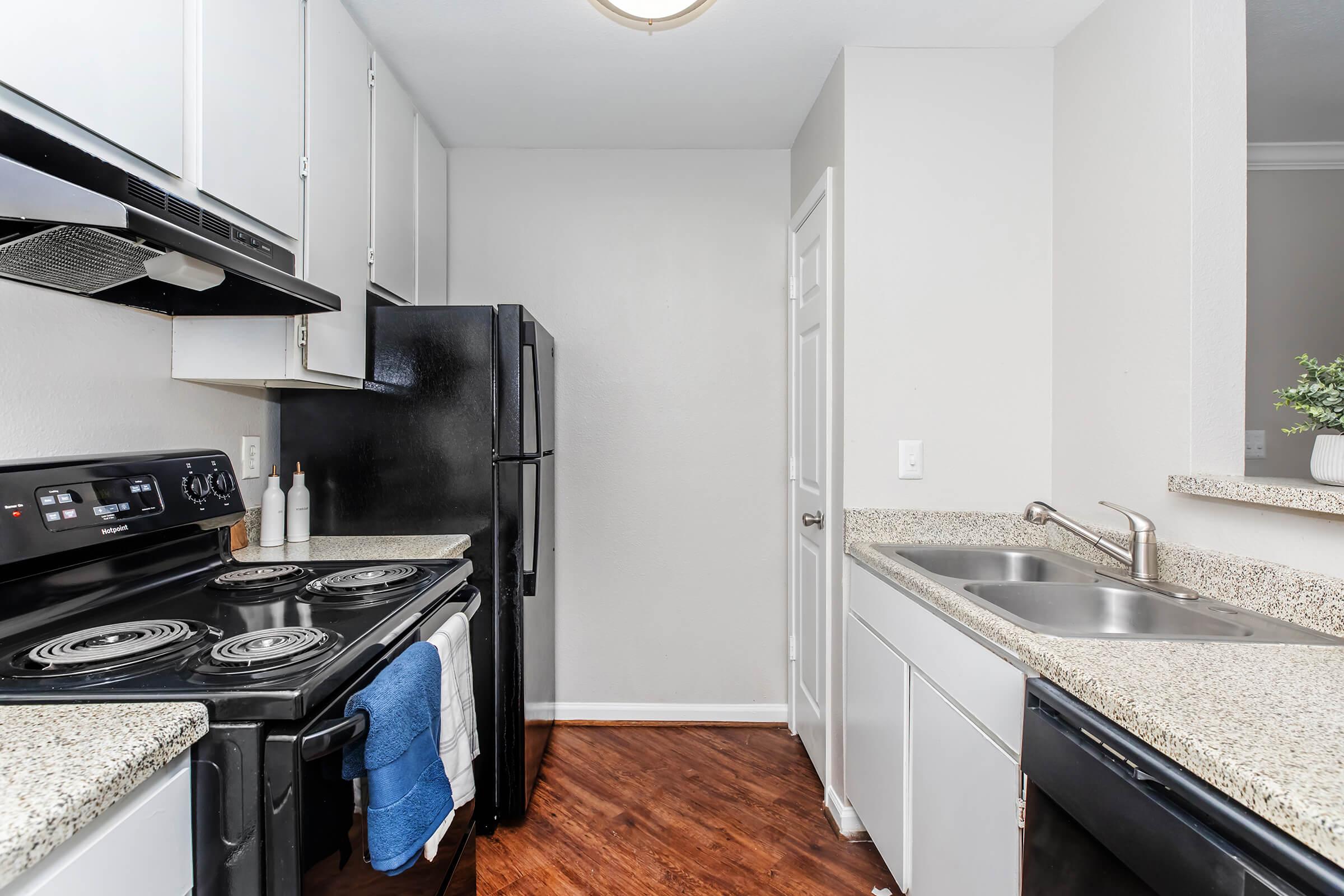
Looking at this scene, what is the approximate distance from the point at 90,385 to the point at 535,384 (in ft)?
3.62

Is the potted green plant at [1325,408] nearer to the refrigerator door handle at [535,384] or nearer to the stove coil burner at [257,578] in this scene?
the refrigerator door handle at [535,384]

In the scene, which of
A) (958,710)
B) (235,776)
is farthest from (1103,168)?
(235,776)

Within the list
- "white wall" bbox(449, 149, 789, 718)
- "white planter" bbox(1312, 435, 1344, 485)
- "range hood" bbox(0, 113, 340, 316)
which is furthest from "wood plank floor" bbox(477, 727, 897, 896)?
"range hood" bbox(0, 113, 340, 316)

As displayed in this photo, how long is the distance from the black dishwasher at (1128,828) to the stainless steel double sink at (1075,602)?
0.70ft

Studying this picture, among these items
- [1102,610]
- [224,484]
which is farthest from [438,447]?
[1102,610]

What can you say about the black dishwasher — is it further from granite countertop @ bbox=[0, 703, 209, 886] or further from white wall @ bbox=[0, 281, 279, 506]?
white wall @ bbox=[0, 281, 279, 506]

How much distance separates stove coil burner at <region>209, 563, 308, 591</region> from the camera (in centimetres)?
134

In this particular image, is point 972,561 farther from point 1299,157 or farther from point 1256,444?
point 1299,157

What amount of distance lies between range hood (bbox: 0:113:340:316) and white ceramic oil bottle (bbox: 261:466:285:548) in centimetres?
54

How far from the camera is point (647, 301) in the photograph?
279 centimetres

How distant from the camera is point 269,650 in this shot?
3.06 feet

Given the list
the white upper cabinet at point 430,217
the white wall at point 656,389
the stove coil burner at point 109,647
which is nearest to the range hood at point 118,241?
the stove coil burner at point 109,647

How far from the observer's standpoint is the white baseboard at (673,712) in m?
2.79

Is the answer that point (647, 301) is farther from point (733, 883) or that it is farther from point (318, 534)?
point (733, 883)
